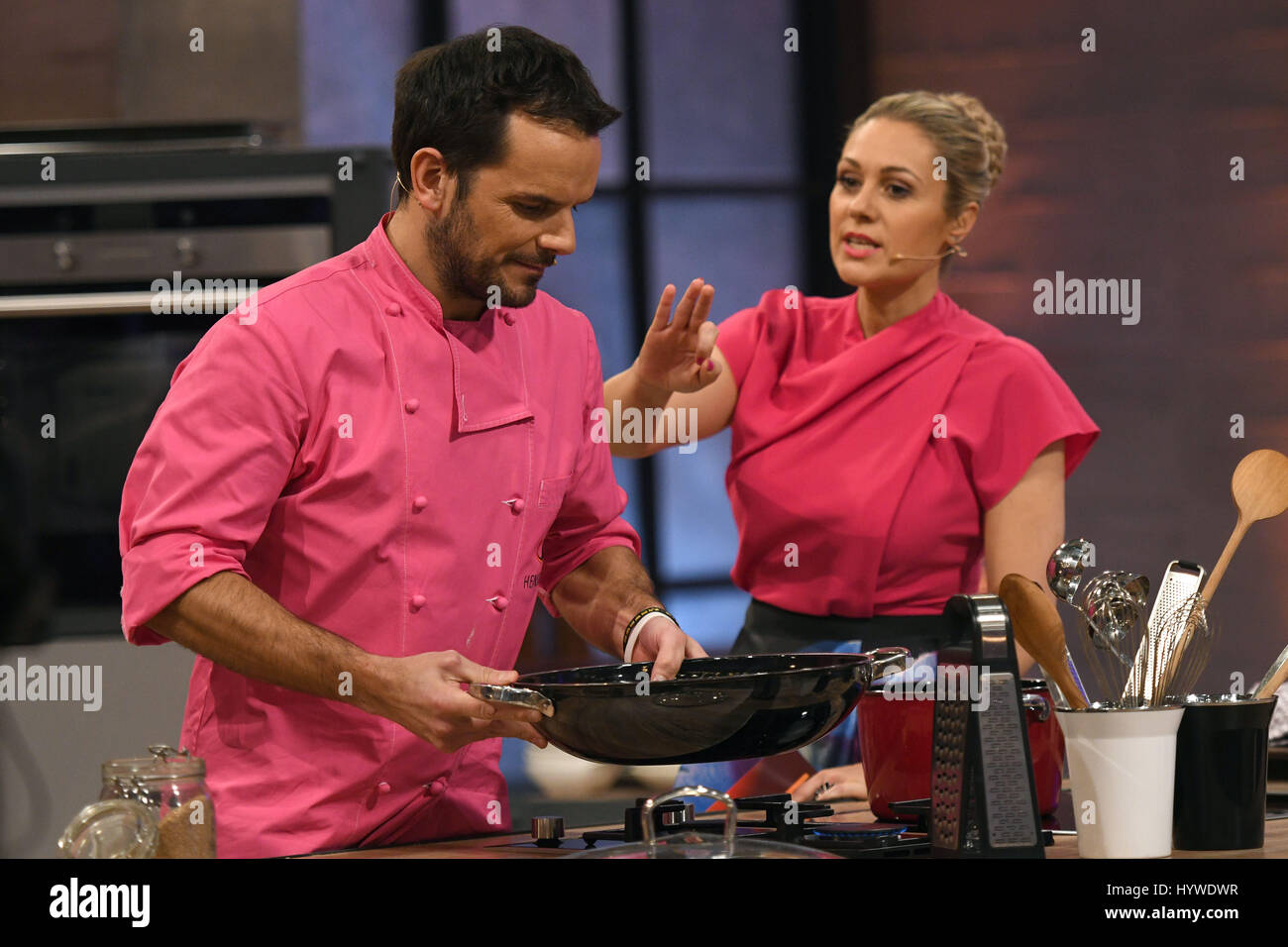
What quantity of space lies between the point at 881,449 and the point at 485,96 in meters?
0.77

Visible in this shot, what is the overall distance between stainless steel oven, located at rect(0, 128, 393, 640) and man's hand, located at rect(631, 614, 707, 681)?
59.6 inches

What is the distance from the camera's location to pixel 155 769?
108 cm

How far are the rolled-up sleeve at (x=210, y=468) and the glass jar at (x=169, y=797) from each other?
24cm

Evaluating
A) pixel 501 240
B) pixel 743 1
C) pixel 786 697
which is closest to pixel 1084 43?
pixel 743 1

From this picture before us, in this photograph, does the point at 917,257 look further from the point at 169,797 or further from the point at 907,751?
the point at 169,797

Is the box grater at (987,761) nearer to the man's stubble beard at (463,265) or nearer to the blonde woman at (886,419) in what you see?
the man's stubble beard at (463,265)

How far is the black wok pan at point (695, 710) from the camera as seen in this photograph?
1.12m

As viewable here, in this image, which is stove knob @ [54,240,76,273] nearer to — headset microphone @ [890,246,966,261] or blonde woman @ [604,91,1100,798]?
blonde woman @ [604,91,1100,798]

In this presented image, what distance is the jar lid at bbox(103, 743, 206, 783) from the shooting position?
1.08 meters

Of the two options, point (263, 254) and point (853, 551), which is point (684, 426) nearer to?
point (853, 551)

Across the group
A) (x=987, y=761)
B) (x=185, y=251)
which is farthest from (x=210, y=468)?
(x=185, y=251)

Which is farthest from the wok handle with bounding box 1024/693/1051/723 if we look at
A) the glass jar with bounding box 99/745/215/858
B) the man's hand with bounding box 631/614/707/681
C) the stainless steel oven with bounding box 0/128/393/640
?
the stainless steel oven with bounding box 0/128/393/640

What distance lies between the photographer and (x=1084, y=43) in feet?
12.6

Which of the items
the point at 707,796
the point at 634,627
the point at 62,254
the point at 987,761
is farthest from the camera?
the point at 62,254
